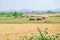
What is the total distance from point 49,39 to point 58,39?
0.25m

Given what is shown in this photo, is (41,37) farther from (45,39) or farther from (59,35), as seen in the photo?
(59,35)

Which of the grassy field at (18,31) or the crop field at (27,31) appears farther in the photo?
the grassy field at (18,31)

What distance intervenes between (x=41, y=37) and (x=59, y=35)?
0.53 meters

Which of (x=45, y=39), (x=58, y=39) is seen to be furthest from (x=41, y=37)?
(x=58, y=39)

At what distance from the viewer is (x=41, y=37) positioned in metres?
3.14

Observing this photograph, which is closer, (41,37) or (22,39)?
(41,37)

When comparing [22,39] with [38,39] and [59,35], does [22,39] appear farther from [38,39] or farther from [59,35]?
[59,35]

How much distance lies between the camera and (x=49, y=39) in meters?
3.18

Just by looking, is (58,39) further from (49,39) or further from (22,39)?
(22,39)

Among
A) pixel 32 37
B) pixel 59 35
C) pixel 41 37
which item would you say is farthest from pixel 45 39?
pixel 59 35

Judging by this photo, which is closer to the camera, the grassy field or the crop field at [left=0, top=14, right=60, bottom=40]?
the crop field at [left=0, top=14, right=60, bottom=40]

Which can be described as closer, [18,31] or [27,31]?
[27,31]

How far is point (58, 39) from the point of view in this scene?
11.0 feet

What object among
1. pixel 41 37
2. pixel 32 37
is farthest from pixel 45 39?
pixel 32 37
